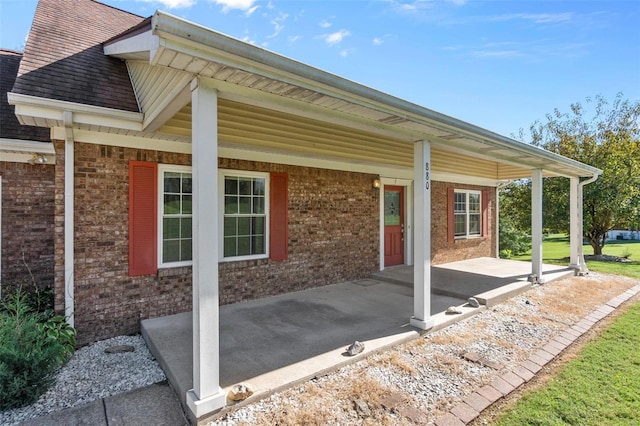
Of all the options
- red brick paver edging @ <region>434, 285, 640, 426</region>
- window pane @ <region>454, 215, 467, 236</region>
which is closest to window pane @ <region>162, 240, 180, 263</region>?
red brick paver edging @ <region>434, 285, 640, 426</region>

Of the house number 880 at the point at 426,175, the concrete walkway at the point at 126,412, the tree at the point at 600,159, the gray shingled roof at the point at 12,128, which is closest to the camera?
the concrete walkway at the point at 126,412

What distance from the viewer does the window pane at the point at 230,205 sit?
218 inches

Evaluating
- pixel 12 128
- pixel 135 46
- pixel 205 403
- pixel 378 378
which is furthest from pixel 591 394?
pixel 12 128

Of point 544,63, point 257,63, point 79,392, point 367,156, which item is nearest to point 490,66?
point 544,63

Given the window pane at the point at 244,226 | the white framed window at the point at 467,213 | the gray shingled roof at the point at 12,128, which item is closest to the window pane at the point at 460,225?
the white framed window at the point at 467,213

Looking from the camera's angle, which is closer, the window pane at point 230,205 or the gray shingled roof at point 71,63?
the gray shingled roof at point 71,63

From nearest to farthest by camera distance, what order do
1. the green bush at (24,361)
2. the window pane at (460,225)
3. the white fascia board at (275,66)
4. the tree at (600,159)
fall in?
the white fascia board at (275,66)
the green bush at (24,361)
the window pane at (460,225)
the tree at (600,159)

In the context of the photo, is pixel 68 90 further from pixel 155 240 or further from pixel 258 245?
pixel 258 245

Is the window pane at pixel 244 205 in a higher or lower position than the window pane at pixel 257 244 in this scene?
higher

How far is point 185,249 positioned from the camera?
5.05 metres

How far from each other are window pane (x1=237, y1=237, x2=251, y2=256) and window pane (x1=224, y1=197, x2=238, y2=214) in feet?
1.71

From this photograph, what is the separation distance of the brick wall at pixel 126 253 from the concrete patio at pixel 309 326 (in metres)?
0.30

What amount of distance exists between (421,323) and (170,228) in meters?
4.01

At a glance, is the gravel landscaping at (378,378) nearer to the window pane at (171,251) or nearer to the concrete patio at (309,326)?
the concrete patio at (309,326)
